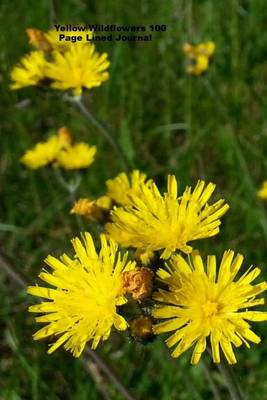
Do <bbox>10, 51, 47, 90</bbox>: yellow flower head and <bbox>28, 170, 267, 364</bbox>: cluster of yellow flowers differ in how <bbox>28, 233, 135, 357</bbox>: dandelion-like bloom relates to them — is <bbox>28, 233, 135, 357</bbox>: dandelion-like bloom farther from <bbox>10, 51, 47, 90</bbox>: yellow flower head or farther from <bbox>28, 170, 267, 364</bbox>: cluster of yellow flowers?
<bbox>10, 51, 47, 90</bbox>: yellow flower head

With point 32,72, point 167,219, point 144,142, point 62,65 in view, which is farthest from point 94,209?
point 144,142

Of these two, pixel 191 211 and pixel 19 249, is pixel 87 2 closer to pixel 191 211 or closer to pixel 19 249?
pixel 19 249

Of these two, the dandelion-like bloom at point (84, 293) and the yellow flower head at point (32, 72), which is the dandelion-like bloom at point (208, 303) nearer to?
the dandelion-like bloom at point (84, 293)

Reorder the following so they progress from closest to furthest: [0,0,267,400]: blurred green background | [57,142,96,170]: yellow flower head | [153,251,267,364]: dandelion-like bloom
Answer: [153,251,267,364]: dandelion-like bloom, [0,0,267,400]: blurred green background, [57,142,96,170]: yellow flower head

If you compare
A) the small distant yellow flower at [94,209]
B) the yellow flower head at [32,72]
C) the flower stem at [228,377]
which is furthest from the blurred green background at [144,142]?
the flower stem at [228,377]

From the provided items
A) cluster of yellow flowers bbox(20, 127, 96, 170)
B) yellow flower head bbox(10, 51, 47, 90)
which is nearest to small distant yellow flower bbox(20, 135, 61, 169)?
cluster of yellow flowers bbox(20, 127, 96, 170)

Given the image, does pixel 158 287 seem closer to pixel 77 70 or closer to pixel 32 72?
pixel 77 70
